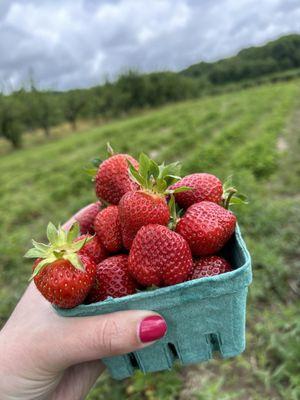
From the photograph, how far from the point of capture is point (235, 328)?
4.42 feet

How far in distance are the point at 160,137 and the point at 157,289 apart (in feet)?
33.3

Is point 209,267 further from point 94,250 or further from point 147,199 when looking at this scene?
point 94,250

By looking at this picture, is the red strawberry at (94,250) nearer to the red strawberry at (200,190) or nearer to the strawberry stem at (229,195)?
the red strawberry at (200,190)

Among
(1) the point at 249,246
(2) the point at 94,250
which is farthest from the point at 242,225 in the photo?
(2) the point at 94,250

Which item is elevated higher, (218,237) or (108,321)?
(218,237)

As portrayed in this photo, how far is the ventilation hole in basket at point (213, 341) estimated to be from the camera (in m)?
1.39

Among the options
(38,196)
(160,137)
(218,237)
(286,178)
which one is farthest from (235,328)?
(160,137)

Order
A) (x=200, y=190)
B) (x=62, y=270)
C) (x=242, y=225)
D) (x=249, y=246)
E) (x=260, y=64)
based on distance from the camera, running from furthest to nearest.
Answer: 1. (x=260, y=64)
2. (x=242, y=225)
3. (x=249, y=246)
4. (x=200, y=190)
5. (x=62, y=270)

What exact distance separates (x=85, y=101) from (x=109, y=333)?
38.3 metres

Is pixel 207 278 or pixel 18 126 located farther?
pixel 18 126

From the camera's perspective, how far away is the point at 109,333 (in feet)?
4.12

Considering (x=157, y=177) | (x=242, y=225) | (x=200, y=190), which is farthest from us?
(x=242, y=225)

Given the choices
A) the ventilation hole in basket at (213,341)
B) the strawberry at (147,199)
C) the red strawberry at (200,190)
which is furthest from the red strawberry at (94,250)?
the ventilation hole in basket at (213,341)

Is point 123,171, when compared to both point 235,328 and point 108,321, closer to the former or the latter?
point 108,321
